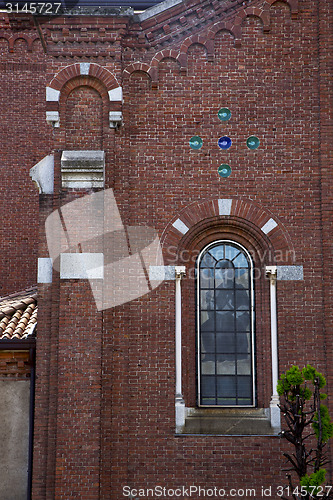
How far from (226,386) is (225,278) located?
1.93m

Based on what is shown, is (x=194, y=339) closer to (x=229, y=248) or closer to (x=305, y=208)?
(x=229, y=248)

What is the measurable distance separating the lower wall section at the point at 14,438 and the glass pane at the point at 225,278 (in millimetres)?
3847

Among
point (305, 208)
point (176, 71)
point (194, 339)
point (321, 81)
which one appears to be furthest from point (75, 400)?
point (321, 81)

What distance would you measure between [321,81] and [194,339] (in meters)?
5.30

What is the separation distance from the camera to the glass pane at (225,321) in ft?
39.8

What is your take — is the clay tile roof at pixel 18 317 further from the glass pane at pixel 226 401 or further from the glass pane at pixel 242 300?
the glass pane at pixel 242 300

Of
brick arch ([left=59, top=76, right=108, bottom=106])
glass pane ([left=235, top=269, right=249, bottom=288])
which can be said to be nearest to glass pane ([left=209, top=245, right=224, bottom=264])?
glass pane ([left=235, top=269, right=249, bottom=288])

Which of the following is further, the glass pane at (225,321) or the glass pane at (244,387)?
the glass pane at (225,321)

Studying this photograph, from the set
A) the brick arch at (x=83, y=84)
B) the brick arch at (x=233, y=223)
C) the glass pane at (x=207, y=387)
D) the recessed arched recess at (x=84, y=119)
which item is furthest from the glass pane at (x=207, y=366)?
the brick arch at (x=83, y=84)

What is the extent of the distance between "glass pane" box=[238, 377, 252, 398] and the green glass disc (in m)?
4.23

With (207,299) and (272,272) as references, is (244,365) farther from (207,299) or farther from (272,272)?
(272,272)

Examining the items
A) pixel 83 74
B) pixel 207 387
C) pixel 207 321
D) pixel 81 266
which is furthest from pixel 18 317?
pixel 83 74

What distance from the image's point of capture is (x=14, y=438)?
1179 centimetres

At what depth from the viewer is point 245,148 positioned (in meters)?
12.5
